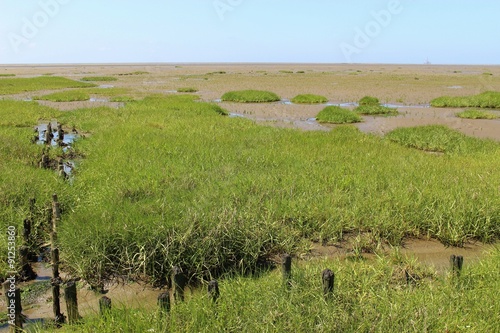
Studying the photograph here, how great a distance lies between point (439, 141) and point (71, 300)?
11902 mm

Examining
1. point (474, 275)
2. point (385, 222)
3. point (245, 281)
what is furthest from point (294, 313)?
point (385, 222)

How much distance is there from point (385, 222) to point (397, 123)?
511 inches

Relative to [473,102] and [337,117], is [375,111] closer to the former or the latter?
[337,117]

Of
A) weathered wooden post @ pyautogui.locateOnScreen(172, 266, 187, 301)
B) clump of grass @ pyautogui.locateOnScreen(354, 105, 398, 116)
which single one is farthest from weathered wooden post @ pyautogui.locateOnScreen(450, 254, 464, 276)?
clump of grass @ pyautogui.locateOnScreen(354, 105, 398, 116)

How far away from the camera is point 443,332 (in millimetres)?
3490

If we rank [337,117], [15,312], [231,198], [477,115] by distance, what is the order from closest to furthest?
[15,312] < [231,198] < [337,117] < [477,115]

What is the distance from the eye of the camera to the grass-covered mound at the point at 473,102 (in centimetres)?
2312

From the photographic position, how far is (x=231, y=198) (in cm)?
669

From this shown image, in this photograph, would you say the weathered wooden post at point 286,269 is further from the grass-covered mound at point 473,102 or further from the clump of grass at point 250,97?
the grass-covered mound at point 473,102

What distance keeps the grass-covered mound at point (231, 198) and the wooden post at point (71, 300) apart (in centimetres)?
99

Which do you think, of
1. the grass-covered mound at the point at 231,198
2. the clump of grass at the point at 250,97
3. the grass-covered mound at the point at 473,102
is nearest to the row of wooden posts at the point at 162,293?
the grass-covered mound at the point at 231,198

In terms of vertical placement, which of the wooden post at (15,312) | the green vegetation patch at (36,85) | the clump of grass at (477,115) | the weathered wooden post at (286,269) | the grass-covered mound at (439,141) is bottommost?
the wooden post at (15,312)

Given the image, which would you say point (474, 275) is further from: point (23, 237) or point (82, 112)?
point (82, 112)
